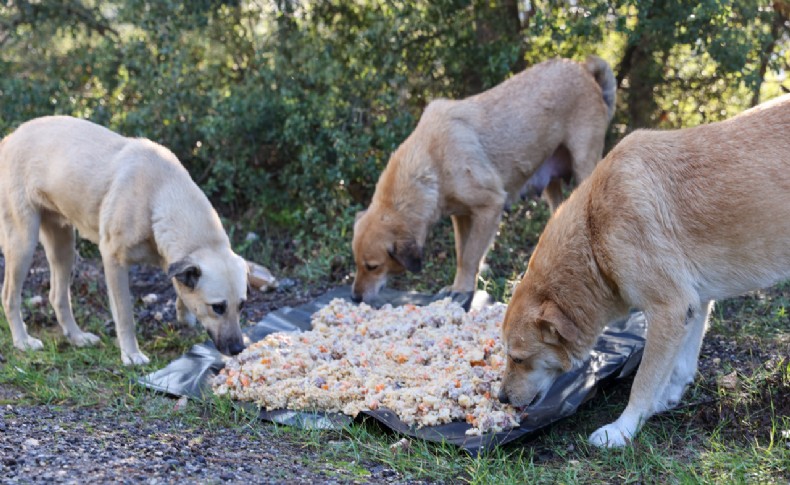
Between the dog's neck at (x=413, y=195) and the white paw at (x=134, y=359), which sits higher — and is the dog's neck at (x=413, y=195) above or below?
above

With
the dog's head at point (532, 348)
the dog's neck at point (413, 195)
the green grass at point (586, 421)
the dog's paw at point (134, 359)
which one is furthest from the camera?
the dog's neck at point (413, 195)

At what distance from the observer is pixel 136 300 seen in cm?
720

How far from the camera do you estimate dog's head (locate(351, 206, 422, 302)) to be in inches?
252

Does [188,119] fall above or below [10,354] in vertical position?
above

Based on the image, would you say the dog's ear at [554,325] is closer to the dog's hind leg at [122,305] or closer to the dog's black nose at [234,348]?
the dog's black nose at [234,348]

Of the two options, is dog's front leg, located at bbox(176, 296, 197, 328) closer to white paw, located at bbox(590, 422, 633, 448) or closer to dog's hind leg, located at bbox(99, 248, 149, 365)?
dog's hind leg, located at bbox(99, 248, 149, 365)

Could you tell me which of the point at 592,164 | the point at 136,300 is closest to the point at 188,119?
the point at 136,300

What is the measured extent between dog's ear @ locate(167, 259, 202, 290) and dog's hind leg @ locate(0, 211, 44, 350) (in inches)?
61.3

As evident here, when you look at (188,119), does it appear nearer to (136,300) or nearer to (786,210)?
(136,300)

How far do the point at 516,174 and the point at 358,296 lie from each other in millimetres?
1835

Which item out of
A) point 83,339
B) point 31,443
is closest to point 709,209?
point 31,443

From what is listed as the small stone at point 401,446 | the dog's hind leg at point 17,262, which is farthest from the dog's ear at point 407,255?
the dog's hind leg at point 17,262

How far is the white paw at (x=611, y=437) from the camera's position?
4.12 meters


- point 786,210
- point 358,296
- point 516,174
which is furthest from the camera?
point 516,174
